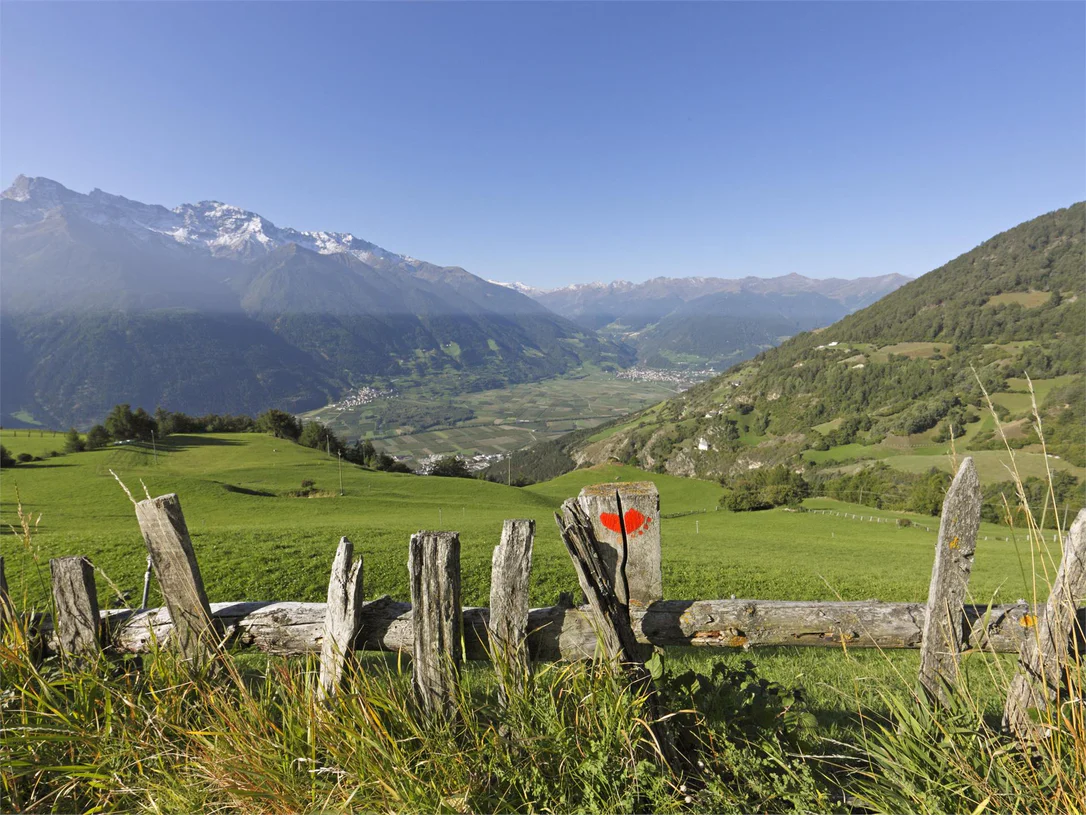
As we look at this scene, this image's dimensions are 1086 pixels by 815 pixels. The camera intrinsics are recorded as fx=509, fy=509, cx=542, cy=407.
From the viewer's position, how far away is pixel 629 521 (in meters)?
3.29

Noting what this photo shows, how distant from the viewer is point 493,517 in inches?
1085

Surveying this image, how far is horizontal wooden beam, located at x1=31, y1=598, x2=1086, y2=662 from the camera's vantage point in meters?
3.38

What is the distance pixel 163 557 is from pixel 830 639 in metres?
4.62

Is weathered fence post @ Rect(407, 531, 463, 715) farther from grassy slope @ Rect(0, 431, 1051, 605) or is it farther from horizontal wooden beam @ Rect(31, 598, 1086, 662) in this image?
grassy slope @ Rect(0, 431, 1051, 605)

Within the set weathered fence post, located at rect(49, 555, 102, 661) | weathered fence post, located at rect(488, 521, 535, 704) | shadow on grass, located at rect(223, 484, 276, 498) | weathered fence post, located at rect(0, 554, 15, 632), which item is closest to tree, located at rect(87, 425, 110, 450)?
shadow on grass, located at rect(223, 484, 276, 498)

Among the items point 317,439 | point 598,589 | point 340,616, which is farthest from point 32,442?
point 598,589

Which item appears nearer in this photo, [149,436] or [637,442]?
[149,436]

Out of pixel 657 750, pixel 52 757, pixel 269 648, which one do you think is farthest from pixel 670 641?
pixel 52 757

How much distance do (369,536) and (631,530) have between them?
A: 1564 centimetres

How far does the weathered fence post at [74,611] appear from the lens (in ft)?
11.8

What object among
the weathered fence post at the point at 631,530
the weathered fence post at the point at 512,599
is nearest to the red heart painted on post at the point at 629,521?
the weathered fence post at the point at 631,530

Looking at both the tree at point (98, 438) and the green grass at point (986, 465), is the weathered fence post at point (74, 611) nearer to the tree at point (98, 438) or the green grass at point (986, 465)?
the tree at point (98, 438)

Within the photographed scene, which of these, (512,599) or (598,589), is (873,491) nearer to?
(598,589)

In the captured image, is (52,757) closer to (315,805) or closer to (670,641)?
(315,805)
